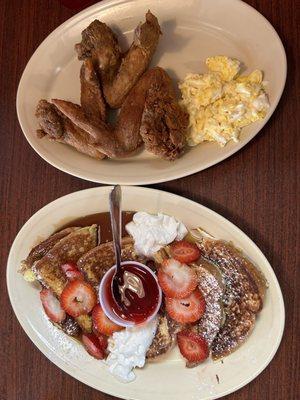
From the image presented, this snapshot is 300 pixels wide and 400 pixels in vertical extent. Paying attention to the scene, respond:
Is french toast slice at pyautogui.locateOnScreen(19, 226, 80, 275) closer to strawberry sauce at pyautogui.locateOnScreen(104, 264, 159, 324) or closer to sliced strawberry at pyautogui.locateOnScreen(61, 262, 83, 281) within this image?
sliced strawberry at pyautogui.locateOnScreen(61, 262, 83, 281)

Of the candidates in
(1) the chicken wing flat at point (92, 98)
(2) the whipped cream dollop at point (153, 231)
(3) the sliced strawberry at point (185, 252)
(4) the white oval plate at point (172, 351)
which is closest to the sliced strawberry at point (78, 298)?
(4) the white oval plate at point (172, 351)

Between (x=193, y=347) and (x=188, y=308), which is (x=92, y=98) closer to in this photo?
(x=188, y=308)

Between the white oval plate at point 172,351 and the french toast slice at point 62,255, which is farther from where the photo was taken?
the french toast slice at point 62,255

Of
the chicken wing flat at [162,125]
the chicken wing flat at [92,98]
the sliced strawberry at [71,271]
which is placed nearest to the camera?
the chicken wing flat at [162,125]

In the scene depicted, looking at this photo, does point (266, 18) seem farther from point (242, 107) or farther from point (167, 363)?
point (167, 363)

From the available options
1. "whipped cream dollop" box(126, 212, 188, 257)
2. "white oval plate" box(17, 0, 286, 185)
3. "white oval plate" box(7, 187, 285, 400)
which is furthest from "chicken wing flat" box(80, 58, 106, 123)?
"whipped cream dollop" box(126, 212, 188, 257)

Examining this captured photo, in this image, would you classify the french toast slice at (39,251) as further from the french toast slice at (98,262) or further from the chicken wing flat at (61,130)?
the chicken wing flat at (61,130)
